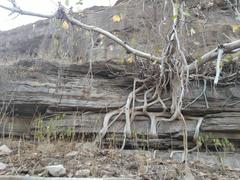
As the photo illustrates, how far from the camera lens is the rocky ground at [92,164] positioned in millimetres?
3297

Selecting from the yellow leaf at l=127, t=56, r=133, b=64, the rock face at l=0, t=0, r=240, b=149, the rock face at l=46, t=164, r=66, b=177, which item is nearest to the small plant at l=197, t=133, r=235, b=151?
the rock face at l=0, t=0, r=240, b=149

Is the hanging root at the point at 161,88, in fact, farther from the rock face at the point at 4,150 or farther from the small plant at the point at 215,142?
the rock face at the point at 4,150

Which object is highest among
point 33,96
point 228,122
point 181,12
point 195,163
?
point 181,12

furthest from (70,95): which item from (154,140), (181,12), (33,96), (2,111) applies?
(181,12)

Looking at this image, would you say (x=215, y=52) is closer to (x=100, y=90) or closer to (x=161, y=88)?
(x=161, y=88)

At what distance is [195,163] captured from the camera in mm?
3877

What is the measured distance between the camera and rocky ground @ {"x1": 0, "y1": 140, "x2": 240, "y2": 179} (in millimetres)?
3297

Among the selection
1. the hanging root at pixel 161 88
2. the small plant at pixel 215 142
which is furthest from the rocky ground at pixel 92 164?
the hanging root at pixel 161 88

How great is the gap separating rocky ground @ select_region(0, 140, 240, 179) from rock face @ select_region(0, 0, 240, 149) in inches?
18.3

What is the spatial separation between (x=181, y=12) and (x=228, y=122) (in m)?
1.49

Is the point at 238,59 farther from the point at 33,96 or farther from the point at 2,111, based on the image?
the point at 2,111

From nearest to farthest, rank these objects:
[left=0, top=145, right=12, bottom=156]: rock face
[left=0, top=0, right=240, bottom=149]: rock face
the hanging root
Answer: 1. [left=0, top=145, right=12, bottom=156]: rock face
2. the hanging root
3. [left=0, top=0, right=240, bottom=149]: rock face

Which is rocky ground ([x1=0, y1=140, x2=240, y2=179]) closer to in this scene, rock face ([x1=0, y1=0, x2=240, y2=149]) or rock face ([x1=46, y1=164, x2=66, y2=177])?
rock face ([x1=46, y1=164, x2=66, y2=177])

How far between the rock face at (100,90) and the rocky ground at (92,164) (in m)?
0.46
